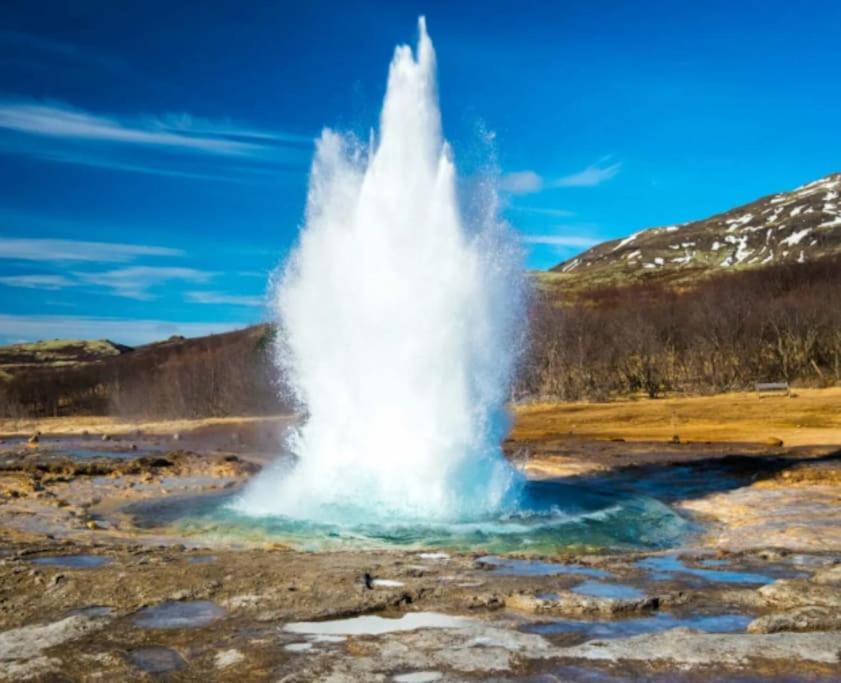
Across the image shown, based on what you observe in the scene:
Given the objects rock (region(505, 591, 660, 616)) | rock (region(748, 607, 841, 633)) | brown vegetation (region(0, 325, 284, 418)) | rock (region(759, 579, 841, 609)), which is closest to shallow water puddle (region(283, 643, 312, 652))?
rock (region(505, 591, 660, 616))

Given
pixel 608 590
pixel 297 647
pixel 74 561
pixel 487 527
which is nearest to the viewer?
pixel 297 647

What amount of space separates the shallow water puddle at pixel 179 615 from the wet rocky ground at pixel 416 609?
0.10 ft

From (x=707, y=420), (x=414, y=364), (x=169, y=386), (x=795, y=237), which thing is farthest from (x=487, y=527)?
(x=795, y=237)

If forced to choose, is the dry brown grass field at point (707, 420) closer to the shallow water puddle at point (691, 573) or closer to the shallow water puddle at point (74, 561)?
the shallow water puddle at point (691, 573)

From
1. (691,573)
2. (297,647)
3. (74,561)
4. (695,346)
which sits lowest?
(691,573)

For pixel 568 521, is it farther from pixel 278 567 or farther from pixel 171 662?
pixel 171 662

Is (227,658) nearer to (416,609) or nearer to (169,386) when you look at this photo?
(416,609)

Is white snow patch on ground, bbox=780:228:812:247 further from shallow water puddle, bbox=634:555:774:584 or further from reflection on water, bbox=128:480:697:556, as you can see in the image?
shallow water puddle, bbox=634:555:774:584

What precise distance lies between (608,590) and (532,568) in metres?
1.81

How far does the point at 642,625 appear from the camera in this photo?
332 inches

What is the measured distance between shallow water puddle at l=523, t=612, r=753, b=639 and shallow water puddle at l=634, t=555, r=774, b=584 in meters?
1.89

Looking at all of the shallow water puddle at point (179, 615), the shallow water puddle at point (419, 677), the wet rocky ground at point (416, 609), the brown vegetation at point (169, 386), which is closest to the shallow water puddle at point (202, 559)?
the wet rocky ground at point (416, 609)

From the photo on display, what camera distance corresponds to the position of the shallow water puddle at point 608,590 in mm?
9539

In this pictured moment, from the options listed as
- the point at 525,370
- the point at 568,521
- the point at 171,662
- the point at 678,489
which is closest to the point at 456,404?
the point at 568,521
